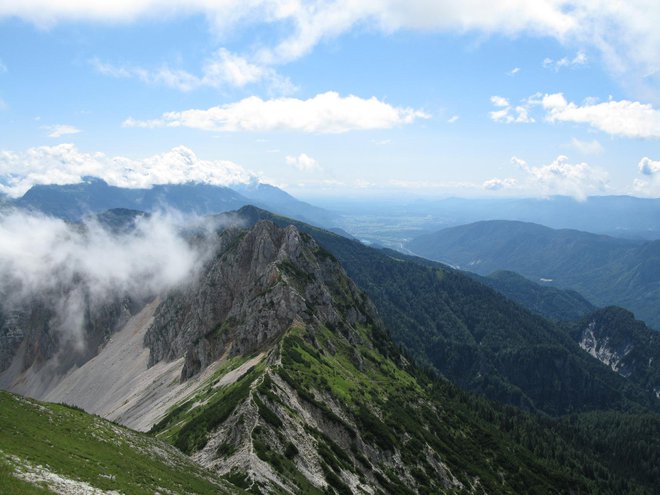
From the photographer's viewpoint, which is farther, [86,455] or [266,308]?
[266,308]

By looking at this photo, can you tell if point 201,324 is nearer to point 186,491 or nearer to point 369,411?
point 369,411

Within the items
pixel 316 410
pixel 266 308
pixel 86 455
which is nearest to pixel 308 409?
pixel 316 410

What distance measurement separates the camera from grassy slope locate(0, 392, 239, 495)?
3828 centimetres

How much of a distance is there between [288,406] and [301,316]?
2098 inches

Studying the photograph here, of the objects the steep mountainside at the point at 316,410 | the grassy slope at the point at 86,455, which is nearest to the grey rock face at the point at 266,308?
the steep mountainside at the point at 316,410

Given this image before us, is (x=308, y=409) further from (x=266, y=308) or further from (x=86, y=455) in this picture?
(x=266, y=308)

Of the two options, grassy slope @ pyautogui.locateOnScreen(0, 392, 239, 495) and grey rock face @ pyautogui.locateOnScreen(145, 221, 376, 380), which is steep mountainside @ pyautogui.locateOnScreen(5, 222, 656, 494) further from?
grassy slope @ pyautogui.locateOnScreen(0, 392, 239, 495)

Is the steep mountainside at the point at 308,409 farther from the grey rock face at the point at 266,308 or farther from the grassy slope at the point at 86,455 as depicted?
the grassy slope at the point at 86,455

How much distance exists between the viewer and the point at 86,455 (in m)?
44.9

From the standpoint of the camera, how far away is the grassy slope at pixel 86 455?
3828cm

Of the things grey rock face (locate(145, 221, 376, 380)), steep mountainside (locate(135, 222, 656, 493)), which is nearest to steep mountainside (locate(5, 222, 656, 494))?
steep mountainside (locate(135, 222, 656, 493))

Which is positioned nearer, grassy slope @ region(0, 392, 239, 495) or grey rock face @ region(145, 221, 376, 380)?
grassy slope @ region(0, 392, 239, 495)

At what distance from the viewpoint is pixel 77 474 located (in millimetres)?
38844

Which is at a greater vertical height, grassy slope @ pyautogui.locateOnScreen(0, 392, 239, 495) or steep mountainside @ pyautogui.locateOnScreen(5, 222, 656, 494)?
grassy slope @ pyautogui.locateOnScreen(0, 392, 239, 495)
